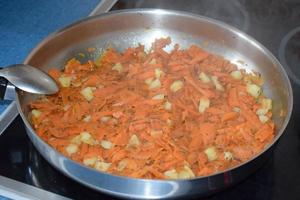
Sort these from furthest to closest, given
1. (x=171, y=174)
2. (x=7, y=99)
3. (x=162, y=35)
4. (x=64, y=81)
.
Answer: (x=162, y=35)
(x=64, y=81)
(x=7, y=99)
(x=171, y=174)

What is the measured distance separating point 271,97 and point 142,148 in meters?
0.39

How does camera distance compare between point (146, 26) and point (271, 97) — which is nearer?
point (271, 97)

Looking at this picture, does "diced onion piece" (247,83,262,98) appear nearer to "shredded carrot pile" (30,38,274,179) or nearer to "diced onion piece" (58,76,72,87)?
"shredded carrot pile" (30,38,274,179)

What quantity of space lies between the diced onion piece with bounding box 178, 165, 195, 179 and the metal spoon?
1.16ft

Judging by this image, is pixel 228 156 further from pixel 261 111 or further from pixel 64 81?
pixel 64 81

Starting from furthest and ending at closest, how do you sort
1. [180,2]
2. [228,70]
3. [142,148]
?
[180,2]
[228,70]
[142,148]

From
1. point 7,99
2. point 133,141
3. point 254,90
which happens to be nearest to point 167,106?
point 133,141

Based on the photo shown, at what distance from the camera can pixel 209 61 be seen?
3.92 feet

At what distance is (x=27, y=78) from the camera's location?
3.10 feet

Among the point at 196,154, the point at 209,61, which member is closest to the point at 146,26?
the point at 209,61

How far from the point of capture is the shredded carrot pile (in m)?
0.91

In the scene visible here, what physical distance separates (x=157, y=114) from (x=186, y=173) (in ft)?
0.59

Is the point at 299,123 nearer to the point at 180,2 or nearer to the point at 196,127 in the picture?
the point at 196,127

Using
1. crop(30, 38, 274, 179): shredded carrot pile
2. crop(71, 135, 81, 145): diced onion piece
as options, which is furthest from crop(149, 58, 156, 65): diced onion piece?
crop(71, 135, 81, 145): diced onion piece
